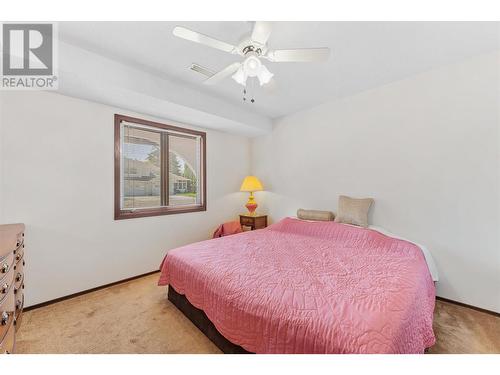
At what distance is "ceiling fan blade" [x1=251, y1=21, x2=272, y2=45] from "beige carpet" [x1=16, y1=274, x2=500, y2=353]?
7.14 feet

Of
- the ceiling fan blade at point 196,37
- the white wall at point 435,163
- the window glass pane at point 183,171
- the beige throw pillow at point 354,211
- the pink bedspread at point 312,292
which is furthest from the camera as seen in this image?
the window glass pane at point 183,171

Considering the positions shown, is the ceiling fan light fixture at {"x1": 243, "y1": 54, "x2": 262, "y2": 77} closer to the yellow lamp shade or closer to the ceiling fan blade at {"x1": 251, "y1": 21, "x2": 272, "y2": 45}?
the ceiling fan blade at {"x1": 251, "y1": 21, "x2": 272, "y2": 45}

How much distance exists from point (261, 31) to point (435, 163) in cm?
226

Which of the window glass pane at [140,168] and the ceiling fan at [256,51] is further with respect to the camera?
the window glass pane at [140,168]

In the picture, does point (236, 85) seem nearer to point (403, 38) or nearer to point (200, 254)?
point (403, 38)

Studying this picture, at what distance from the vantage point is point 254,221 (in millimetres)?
3643

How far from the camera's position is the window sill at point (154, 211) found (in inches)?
104

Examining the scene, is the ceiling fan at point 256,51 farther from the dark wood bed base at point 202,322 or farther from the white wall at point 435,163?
the dark wood bed base at point 202,322

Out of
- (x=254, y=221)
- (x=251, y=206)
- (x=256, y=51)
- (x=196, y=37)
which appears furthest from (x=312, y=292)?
(x=251, y=206)

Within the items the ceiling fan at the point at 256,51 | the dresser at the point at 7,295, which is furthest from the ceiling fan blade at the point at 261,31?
the dresser at the point at 7,295

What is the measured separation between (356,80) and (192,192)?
2826 mm

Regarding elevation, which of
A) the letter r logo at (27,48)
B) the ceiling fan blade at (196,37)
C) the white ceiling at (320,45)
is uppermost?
the white ceiling at (320,45)

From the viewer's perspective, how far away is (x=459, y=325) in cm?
178
